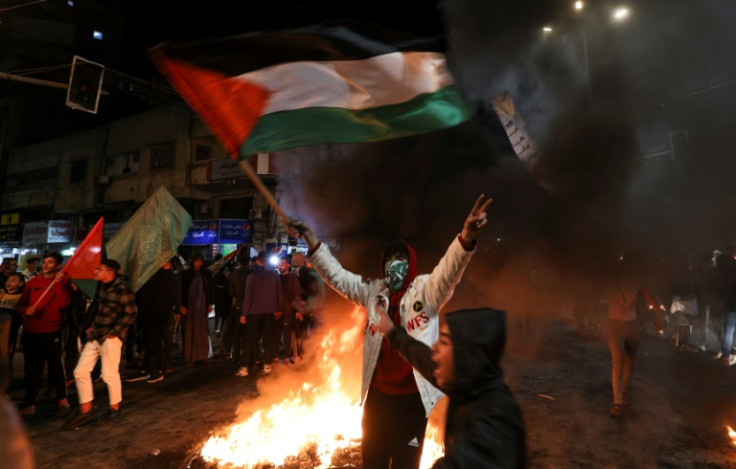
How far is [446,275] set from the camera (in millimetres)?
2436

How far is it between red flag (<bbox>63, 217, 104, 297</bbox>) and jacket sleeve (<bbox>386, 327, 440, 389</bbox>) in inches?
186

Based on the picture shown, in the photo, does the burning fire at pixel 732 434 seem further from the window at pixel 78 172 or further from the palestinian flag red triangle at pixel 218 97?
the window at pixel 78 172

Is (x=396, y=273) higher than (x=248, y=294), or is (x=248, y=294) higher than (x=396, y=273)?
(x=396, y=273)

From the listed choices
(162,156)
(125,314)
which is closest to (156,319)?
(125,314)

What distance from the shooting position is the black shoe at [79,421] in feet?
14.7

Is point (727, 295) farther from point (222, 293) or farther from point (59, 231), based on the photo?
point (59, 231)

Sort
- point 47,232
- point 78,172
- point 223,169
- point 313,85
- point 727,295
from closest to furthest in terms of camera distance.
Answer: point 313,85
point 727,295
point 223,169
point 47,232
point 78,172

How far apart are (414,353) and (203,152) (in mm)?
21876

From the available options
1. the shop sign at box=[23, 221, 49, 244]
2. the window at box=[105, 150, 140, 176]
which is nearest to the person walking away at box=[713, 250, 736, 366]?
the window at box=[105, 150, 140, 176]

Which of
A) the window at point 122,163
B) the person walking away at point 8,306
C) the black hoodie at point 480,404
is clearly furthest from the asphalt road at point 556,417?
the window at point 122,163

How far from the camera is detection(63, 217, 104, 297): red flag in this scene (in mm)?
5168

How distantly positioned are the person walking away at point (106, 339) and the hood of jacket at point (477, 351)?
4.50 meters

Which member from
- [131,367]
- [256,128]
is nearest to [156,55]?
[256,128]

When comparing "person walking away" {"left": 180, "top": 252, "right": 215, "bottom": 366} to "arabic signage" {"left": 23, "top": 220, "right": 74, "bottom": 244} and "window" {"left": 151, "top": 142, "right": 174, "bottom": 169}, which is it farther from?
"arabic signage" {"left": 23, "top": 220, "right": 74, "bottom": 244}
